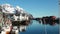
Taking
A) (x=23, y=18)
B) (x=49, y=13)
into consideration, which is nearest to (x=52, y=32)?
(x=49, y=13)

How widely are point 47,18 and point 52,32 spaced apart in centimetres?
22

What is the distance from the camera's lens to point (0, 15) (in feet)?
7.26

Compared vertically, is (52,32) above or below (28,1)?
below

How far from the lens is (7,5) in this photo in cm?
218

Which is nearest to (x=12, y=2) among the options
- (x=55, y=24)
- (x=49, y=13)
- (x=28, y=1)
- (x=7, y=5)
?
(x=7, y=5)

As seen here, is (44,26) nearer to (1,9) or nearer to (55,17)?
(55,17)

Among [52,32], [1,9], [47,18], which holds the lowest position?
[52,32]

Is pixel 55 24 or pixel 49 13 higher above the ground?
pixel 49 13

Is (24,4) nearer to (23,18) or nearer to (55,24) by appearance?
(23,18)

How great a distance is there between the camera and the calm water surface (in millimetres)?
2246

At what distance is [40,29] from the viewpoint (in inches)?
88.8

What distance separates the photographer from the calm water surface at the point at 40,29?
225 centimetres

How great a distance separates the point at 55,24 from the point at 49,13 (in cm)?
18

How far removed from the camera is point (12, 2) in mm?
2189
